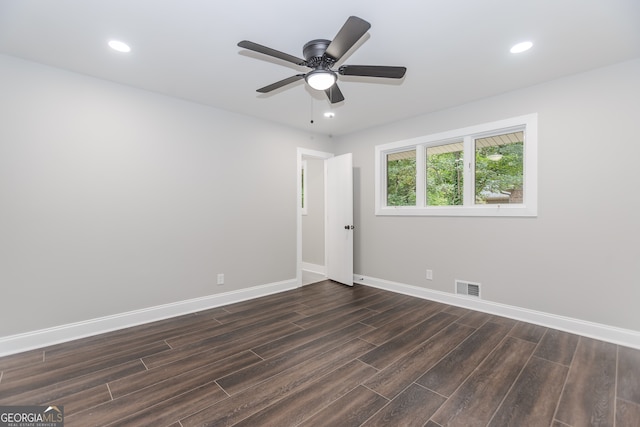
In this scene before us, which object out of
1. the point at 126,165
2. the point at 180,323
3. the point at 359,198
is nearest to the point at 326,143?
the point at 359,198

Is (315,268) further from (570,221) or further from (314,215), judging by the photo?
(570,221)

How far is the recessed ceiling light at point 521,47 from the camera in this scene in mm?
2357

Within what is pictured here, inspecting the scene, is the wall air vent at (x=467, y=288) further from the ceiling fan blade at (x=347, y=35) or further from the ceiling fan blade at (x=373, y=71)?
the ceiling fan blade at (x=347, y=35)

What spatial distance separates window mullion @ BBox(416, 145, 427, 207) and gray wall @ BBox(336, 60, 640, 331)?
1.40ft

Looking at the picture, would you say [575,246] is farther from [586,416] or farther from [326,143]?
[326,143]

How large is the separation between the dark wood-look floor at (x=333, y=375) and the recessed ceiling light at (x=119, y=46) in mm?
2647

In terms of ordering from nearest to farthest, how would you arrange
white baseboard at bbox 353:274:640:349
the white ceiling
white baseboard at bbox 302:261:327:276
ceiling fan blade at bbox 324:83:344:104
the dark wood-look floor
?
1. the dark wood-look floor
2. the white ceiling
3. ceiling fan blade at bbox 324:83:344:104
4. white baseboard at bbox 353:274:640:349
5. white baseboard at bbox 302:261:327:276

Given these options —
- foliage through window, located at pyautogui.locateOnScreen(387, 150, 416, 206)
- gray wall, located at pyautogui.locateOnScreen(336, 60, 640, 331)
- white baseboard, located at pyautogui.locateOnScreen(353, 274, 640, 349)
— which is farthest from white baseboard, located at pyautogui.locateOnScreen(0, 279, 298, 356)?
gray wall, located at pyautogui.locateOnScreen(336, 60, 640, 331)

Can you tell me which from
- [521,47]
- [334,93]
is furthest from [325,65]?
[521,47]

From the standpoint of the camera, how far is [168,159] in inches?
134

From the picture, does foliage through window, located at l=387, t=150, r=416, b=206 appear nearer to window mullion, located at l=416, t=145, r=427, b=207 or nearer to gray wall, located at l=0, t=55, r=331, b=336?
window mullion, located at l=416, t=145, r=427, b=207

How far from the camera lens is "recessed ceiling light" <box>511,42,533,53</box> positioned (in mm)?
2357

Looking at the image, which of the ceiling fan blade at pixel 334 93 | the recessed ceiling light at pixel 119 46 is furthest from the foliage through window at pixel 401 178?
the recessed ceiling light at pixel 119 46

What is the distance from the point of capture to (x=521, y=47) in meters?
2.40
